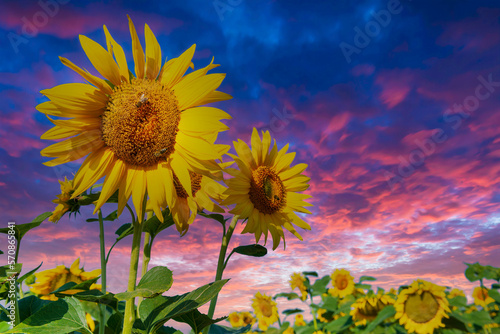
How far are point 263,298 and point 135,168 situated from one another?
615cm

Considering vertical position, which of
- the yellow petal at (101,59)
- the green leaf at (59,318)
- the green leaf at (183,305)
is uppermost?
the yellow petal at (101,59)

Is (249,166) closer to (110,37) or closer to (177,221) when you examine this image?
(177,221)

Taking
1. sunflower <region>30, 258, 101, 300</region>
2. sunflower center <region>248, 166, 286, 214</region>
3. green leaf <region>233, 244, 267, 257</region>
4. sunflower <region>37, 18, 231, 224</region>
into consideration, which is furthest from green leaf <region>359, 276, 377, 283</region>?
sunflower <region>37, 18, 231, 224</region>

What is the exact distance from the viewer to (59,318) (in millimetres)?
1336

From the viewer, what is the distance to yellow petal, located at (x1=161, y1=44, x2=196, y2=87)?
1508mm

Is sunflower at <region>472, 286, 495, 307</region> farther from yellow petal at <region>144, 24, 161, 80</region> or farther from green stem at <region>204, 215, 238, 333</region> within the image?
yellow petal at <region>144, 24, 161, 80</region>

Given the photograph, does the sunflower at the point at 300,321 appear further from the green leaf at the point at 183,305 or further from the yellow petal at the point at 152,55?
the yellow petal at the point at 152,55

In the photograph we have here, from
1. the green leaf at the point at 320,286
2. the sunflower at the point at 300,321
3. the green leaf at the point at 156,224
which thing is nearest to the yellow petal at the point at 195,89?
the green leaf at the point at 156,224

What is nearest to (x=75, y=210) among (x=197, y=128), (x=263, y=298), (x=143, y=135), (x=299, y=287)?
(x=143, y=135)

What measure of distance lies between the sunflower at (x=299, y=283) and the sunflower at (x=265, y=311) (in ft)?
2.03

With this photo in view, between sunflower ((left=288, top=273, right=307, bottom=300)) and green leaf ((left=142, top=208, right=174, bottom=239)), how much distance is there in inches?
199

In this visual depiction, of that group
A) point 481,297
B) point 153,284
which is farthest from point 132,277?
point 481,297

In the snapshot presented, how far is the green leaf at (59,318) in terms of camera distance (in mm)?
1220

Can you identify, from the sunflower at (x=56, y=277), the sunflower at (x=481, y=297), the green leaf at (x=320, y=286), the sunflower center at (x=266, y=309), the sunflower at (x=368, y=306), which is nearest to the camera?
the sunflower at (x=56, y=277)
